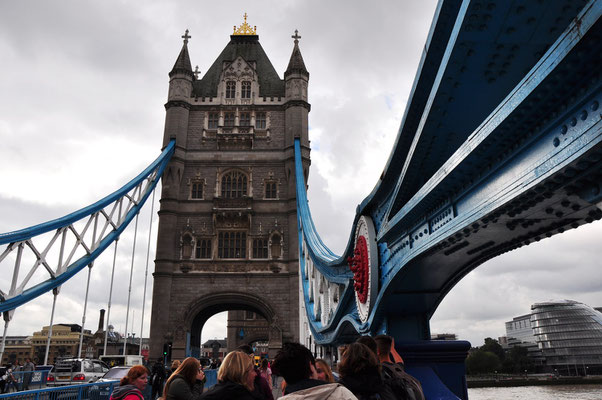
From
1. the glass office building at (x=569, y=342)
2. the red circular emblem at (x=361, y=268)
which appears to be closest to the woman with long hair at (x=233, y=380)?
the red circular emblem at (x=361, y=268)

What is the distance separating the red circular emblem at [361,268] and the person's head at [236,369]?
437 centimetres

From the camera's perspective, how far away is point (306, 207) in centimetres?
2097

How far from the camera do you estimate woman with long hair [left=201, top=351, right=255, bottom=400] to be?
235 centimetres

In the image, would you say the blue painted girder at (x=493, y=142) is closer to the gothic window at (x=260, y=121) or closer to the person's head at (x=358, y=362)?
the person's head at (x=358, y=362)

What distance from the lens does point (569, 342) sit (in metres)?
43.7

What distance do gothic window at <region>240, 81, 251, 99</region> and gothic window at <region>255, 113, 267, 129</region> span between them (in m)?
1.49

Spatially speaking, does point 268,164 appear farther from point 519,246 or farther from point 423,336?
point 519,246

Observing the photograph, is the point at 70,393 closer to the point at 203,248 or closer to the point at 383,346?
the point at 383,346

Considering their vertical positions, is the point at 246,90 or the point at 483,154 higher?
the point at 246,90

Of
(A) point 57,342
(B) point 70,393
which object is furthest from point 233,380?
(A) point 57,342

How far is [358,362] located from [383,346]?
620 millimetres

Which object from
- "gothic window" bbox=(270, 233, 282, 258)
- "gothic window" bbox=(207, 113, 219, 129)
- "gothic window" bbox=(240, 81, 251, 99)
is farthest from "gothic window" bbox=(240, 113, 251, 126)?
"gothic window" bbox=(270, 233, 282, 258)

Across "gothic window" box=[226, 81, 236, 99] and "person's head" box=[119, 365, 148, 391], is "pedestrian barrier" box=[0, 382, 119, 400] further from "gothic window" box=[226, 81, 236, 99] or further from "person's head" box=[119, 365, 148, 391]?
"gothic window" box=[226, 81, 236, 99]

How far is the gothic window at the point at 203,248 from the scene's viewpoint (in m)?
23.8
